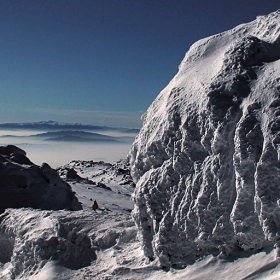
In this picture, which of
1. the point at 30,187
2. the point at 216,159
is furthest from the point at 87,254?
the point at 30,187

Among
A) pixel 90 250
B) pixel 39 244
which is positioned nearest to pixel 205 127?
pixel 90 250

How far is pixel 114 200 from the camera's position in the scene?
77.7ft

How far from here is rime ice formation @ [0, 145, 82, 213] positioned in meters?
13.0

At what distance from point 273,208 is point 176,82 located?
2515mm

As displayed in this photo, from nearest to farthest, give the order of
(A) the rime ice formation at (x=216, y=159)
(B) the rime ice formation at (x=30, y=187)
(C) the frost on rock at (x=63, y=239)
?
(A) the rime ice formation at (x=216, y=159), (C) the frost on rock at (x=63, y=239), (B) the rime ice formation at (x=30, y=187)

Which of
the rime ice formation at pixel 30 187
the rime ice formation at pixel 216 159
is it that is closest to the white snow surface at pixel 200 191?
the rime ice formation at pixel 216 159

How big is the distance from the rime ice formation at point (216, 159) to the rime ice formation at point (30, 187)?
8.55m

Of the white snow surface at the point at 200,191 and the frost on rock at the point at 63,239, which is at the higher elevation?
the white snow surface at the point at 200,191

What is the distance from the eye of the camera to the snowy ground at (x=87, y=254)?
437 cm

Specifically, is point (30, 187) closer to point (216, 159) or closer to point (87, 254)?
point (87, 254)

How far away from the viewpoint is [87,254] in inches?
231

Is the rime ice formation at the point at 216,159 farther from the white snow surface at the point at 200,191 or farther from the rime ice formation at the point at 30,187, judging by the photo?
the rime ice formation at the point at 30,187

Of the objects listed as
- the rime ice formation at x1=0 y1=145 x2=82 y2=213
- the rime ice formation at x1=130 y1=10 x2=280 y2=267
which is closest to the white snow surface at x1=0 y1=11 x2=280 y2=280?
the rime ice formation at x1=130 y1=10 x2=280 y2=267

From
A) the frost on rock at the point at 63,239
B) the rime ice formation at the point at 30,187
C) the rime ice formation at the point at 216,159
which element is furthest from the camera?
the rime ice formation at the point at 30,187
